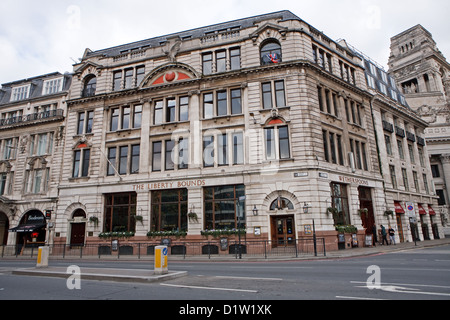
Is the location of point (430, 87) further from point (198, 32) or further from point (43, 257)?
point (43, 257)

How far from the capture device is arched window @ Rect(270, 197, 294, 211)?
24.8 m

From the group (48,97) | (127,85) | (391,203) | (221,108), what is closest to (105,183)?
(127,85)

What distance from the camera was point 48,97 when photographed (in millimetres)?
37688

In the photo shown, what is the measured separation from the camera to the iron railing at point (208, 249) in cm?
2230

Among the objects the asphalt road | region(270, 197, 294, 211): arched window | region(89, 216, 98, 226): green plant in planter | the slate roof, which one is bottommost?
the asphalt road

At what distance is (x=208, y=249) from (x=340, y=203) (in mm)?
11484

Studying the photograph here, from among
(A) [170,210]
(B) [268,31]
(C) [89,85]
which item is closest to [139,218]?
(A) [170,210]

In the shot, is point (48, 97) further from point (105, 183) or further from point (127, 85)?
point (105, 183)

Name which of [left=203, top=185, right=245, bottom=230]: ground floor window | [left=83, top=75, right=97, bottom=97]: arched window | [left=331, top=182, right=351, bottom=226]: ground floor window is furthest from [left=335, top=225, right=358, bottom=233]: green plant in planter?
[left=83, top=75, right=97, bottom=97]: arched window

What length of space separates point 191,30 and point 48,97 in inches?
731

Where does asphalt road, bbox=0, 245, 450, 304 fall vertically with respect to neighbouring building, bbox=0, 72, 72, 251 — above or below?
below

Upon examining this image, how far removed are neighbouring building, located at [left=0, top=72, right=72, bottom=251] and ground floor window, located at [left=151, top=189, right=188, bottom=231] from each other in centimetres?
1227

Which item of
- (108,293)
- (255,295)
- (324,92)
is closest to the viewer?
(255,295)

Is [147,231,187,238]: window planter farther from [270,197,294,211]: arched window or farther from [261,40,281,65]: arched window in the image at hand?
[261,40,281,65]: arched window
